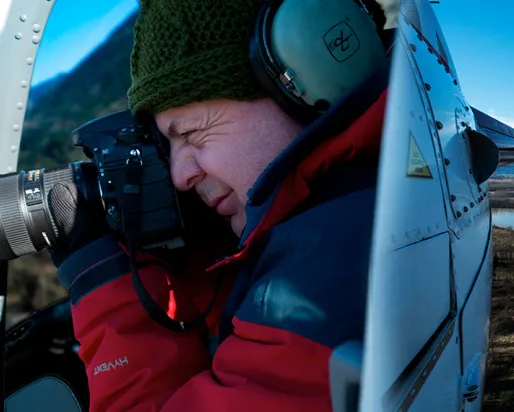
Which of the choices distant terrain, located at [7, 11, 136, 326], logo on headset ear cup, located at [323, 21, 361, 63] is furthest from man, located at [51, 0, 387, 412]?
distant terrain, located at [7, 11, 136, 326]

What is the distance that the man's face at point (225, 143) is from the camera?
96 cm

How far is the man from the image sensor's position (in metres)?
0.63

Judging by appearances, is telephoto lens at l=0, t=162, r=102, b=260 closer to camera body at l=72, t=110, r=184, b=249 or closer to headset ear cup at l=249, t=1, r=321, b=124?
camera body at l=72, t=110, r=184, b=249

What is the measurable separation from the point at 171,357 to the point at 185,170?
0.38 meters

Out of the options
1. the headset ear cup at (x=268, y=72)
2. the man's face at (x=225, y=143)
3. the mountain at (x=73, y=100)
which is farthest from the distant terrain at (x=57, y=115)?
the headset ear cup at (x=268, y=72)

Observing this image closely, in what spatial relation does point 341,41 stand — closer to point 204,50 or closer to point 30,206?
point 204,50

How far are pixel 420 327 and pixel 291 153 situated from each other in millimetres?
390

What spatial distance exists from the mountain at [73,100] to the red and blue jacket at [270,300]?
1.52ft

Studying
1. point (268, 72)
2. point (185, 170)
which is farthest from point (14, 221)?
point (268, 72)

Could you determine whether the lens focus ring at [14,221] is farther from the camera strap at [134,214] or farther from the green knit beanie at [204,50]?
the green knit beanie at [204,50]

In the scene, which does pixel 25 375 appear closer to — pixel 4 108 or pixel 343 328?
pixel 4 108

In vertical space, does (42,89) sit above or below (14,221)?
above

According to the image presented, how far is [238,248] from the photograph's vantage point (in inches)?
34.4

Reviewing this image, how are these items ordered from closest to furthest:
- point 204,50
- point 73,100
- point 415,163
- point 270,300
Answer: point 415,163, point 270,300, point 204,50, point 73,100
